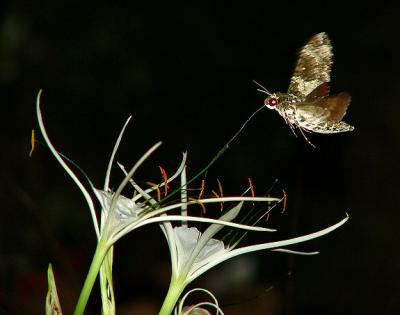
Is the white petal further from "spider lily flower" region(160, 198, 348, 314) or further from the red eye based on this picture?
the red eye

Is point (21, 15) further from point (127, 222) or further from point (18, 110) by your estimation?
point (127, 222)

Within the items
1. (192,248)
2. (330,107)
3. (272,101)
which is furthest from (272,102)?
(192,248)

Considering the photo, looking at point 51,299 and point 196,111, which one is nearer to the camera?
point 51,299

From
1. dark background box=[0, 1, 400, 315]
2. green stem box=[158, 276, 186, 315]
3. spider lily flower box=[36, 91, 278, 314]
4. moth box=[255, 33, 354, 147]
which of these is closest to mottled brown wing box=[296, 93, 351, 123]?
moth box=[255, 33, 354, 147]

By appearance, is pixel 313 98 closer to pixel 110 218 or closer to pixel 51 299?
pixel 110 218

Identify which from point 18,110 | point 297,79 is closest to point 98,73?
point 18,110

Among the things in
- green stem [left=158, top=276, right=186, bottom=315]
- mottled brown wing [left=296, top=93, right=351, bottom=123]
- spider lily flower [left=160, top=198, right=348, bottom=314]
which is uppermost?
mottled brown wing [left=296, top=93, right=351, bottom=123]

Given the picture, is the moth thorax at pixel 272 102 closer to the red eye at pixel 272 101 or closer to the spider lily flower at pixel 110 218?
the red eye at pixel 272 101
